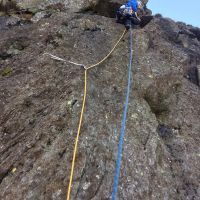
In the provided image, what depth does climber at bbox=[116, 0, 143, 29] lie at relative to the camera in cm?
1299

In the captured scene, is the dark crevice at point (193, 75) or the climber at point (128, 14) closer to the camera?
the dark crevice at point (193, 75)

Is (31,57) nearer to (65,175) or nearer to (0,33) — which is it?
(0,33)

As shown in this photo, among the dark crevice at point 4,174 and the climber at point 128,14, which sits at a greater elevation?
the climber at point 128,14

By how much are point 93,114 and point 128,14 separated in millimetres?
6486

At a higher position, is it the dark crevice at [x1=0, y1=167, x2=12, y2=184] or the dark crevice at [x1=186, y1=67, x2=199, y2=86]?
the dark crevice at [x1=0, y1=167, x2=12, y2=184]

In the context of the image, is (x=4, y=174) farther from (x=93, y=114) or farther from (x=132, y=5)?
(x=132, y=5)

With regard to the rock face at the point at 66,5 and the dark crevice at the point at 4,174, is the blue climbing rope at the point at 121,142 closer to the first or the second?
the dark crevice at the point at 4,174

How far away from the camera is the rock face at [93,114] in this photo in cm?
680

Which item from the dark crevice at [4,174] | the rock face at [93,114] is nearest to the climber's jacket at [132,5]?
the rock face at [93,114]

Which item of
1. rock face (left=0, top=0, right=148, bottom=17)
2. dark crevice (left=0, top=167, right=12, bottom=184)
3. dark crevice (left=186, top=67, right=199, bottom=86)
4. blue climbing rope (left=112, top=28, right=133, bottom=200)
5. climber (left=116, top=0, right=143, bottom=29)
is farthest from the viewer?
rock face (left=0, top=0, right=148, bottom=17)

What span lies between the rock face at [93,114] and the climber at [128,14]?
751mm

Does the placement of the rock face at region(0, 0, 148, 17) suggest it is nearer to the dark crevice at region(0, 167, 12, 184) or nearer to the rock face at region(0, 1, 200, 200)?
the rock face at region(0, 1, 200, 200)

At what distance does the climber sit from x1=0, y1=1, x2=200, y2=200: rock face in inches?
29.6

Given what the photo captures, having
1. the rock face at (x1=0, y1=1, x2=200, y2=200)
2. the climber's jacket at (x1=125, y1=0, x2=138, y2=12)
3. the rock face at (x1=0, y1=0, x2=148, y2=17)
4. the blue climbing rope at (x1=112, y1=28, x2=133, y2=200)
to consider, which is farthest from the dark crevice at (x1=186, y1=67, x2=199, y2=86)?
the rock face at (x1=0, y1=0, x2=148, y2=17)
